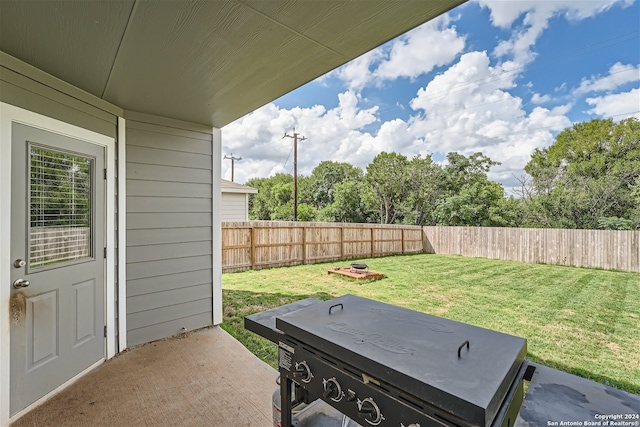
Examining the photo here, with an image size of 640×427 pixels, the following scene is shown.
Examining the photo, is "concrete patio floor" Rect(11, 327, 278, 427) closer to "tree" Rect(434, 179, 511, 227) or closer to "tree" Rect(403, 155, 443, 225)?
"tree" Rect(434, 179, 511, 227)

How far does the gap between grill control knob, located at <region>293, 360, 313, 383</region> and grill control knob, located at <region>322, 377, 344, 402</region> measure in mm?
85

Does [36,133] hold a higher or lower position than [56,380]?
higher

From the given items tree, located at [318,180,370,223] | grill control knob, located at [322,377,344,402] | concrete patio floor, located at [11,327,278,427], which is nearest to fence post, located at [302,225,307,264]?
concrete patio floor, located at [11,327,278,427]

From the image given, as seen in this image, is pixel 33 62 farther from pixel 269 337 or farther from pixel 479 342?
pixel 479 342

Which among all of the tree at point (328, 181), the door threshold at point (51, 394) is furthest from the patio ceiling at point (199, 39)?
the tree at point (328, 181)

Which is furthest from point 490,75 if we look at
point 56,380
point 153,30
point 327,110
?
point 56,380

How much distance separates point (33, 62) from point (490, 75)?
16280 millimetres

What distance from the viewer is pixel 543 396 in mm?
799

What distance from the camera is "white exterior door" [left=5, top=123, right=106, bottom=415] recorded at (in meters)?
1.93

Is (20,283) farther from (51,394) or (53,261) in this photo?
(51,394)

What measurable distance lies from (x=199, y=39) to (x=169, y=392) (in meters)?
2.47

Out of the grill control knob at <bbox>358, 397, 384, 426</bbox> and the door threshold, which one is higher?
the grill control knob at <bbox>358, 397, 384, 426</bbox>

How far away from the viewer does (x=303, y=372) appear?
1054 millimetres

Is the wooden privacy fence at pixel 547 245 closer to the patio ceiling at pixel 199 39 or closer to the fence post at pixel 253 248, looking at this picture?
the fence post at pixel 253 248
